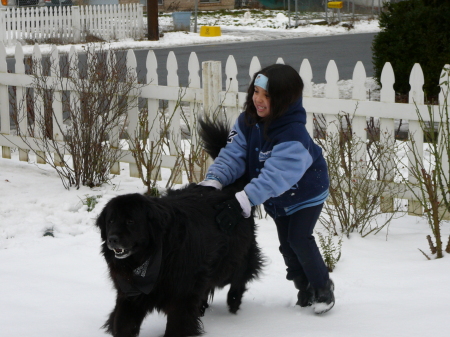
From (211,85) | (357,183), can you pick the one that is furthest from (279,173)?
(211,85)

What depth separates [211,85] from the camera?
5637 mm

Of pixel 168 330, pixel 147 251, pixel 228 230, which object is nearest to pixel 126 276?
pixel 147 251

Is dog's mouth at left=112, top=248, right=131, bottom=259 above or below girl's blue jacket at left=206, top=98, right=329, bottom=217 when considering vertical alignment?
below

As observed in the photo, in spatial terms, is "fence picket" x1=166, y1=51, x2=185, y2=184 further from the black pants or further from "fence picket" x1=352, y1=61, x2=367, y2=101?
the black pants

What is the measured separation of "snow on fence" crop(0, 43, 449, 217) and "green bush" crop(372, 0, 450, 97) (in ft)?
12.3

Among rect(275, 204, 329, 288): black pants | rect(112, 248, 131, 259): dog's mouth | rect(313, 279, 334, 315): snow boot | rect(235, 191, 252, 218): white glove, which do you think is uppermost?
rect(235, 191, 252, 218): white glove

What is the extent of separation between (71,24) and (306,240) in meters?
20.5

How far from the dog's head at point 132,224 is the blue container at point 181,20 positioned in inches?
908

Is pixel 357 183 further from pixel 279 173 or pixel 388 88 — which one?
pixel 279 173

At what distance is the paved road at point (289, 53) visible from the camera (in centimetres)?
1373

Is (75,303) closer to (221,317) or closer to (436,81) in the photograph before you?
(221,317)

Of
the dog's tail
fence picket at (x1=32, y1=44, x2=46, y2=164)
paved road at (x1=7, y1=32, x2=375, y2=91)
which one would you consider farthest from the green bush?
the dog's tail

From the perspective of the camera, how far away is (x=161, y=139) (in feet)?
18.8

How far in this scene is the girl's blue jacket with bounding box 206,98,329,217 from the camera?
10.0 ft
